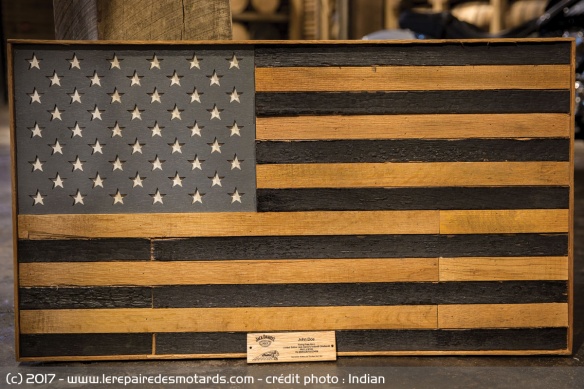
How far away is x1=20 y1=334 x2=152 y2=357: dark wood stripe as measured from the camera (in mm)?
2529

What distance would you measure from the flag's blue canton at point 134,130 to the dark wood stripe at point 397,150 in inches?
4.5

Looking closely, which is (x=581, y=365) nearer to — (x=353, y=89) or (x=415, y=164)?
(x=415, y=164)

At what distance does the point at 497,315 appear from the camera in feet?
8.43

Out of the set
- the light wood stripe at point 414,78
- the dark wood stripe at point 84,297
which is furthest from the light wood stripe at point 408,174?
the dark wood stripe at point 84,297

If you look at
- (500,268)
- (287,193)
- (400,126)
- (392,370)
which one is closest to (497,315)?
(500,268)

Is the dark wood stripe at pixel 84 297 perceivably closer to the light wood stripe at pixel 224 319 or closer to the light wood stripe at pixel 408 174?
the light wood stripe at pixel 224 319

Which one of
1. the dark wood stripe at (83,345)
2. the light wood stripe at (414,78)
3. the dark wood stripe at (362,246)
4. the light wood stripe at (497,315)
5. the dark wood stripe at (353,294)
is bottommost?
the dark wood stripe at (83,345)

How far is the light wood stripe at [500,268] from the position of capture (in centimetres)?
255

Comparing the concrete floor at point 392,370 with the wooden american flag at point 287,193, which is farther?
the wooden american flag at point 287,193

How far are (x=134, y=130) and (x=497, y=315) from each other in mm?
1405

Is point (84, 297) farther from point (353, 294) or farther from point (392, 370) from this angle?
point (392, 370)

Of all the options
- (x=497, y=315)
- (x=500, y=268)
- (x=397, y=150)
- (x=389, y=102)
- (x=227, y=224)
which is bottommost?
(x=497, y=315)

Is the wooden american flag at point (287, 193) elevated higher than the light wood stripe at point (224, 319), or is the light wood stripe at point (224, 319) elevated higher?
the wooden american flag at point (287, 193)

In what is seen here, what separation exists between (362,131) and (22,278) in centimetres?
126
